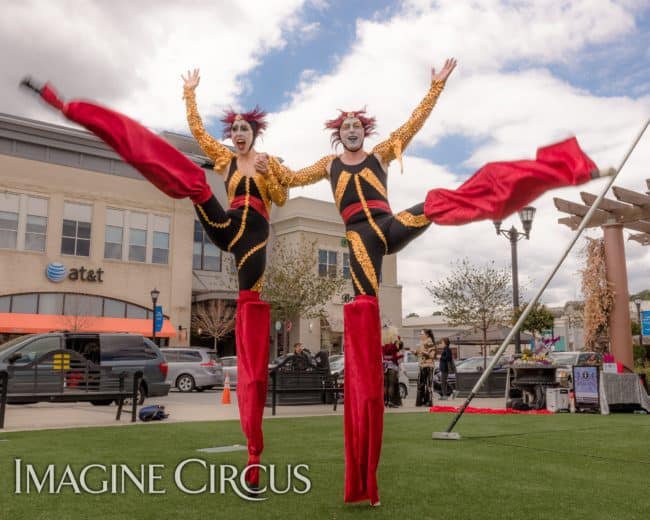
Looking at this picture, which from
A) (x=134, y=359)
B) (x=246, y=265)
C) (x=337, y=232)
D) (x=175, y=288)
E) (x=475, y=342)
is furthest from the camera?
(x=337, y=232)

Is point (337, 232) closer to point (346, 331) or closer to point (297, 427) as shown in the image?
point (297, 427)

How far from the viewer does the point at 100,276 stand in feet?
111

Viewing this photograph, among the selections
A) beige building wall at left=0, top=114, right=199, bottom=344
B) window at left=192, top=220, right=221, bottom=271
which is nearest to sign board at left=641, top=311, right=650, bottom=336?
beige building wall at left=0, top=114, right=199, bottom=344

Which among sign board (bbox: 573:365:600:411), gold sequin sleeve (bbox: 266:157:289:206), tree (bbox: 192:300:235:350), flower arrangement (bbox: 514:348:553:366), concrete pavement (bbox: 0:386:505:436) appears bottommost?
concrete pavement (bbox: 0:386:505:436)

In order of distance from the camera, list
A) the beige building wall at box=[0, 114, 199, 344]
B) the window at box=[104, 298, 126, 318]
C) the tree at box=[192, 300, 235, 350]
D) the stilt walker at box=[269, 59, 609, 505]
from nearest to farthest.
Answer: the stilt walker at box=[269, 59, 609, 505] < the beige building wall at box=[0, 114, 199, 344] < the window at box=[104, 298, 126, 318] < the tree at box=[192, 300, 235, 350]

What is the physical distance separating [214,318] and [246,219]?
34859 millimetres

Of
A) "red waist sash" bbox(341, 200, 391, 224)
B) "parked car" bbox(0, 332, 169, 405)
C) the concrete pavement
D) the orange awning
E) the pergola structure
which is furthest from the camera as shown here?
the orange awning

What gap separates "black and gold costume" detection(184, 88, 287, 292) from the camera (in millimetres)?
4343

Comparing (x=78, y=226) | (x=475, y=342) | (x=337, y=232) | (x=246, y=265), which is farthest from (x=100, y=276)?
(x=246, y=265)

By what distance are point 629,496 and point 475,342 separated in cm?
2879

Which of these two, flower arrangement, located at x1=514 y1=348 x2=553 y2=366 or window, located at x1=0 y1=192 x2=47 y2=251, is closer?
flower arrangement, located at x1=514 y1=348 x2=553 y2=366

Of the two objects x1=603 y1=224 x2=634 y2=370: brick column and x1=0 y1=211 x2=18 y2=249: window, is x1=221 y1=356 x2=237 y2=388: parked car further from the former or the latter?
x1=0 y1=211 x2=18 y2=249: window

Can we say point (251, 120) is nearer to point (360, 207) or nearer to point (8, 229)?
A: point (360, 207)

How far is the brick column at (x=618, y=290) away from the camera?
594 inches
